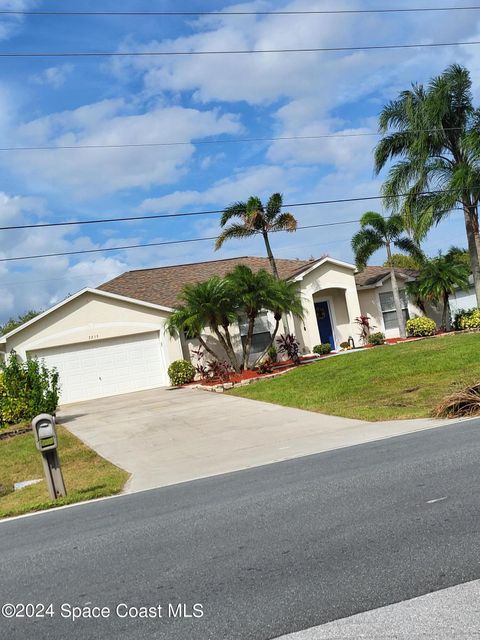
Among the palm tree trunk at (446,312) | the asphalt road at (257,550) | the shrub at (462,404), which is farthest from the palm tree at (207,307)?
the asphalt road at (257,550)

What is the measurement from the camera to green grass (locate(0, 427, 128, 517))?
994 cm

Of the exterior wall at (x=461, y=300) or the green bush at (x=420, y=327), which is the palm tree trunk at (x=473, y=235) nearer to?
the green bush at (x=420, y=327)

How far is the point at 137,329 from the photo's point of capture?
89.1ft

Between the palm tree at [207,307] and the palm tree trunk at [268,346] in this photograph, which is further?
the palm tree trunk at [268,346]

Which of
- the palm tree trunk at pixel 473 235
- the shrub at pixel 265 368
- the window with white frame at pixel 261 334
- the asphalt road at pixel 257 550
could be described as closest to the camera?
the asphalt road at pixel 257 550

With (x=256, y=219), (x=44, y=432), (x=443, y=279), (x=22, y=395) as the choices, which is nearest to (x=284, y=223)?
(x=256, y=219)

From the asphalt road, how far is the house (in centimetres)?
1768

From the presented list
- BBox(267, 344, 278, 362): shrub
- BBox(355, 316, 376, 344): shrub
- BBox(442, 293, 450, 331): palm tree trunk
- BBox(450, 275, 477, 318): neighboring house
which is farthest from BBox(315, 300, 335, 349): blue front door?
BBox(450, 275, 477, 318): neighboring house

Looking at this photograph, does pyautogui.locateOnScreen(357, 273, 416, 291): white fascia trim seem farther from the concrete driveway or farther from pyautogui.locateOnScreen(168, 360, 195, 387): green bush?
the concrete driveway

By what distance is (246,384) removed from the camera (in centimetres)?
2350

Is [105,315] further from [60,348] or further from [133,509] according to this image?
[133,509]

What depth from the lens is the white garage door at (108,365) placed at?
26.0 metres

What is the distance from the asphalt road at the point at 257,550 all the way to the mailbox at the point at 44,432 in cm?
115

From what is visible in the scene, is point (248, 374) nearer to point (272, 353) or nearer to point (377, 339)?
point (272, 353)
